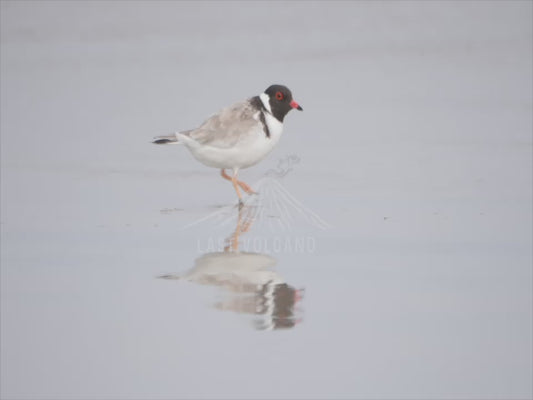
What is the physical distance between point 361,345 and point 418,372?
0.42 metres

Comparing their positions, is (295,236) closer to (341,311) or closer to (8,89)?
(341,311)

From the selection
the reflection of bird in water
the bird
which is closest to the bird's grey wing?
the bird

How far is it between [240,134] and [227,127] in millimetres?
146

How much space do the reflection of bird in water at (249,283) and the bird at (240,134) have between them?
130 cm

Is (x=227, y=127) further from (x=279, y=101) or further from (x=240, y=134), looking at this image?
(x=279, y=101)

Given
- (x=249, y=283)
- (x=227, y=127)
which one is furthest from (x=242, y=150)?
(x=249, y=283)

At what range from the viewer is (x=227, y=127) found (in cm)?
819

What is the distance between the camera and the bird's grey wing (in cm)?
812

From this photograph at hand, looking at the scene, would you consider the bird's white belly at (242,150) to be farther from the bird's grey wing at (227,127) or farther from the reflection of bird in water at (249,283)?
the reflection of bird in water at (249,283)

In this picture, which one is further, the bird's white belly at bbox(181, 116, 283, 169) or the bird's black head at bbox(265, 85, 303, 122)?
the bird's black head at bbox(265, 85, 303, 122)

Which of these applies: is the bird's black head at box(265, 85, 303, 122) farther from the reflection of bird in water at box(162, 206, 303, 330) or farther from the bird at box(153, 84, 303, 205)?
the reflection of bird in water at box(162, 206, 303, 330)

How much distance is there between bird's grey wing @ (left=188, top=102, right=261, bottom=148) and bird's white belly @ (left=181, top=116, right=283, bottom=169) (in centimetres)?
4

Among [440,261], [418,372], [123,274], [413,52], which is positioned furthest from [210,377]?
[413,52]

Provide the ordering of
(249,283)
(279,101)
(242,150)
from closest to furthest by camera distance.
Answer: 1. (249,283)
2. (242,150)
3. (279,101)
